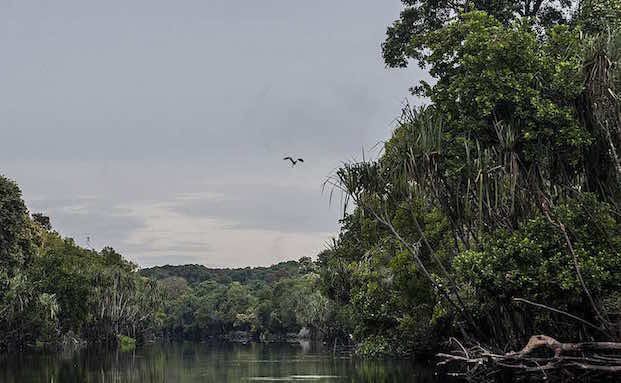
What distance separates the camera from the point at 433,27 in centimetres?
2812

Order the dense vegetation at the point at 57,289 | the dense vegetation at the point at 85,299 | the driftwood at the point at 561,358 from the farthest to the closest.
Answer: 1. the dense vegetation at the point at 85,299
2. the dense vegetation at the point at 57,289
3. the driftwood at the point at 561,358

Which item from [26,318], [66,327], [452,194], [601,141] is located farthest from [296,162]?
[66,327]

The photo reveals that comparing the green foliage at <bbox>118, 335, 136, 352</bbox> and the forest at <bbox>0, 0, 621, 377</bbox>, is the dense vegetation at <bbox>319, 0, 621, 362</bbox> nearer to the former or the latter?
the forest at <bbox>0, 0, 621, 377</bbox>

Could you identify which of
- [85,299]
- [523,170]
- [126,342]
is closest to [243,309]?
[126,342]

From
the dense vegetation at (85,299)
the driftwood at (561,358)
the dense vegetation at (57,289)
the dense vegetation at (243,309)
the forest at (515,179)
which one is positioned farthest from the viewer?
the dense vegetation at (243,309)

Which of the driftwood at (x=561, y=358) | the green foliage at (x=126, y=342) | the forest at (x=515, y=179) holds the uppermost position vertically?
the forest at (x=515, y=179)

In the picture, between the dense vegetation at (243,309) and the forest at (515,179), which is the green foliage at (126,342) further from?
the forest at (515,179)

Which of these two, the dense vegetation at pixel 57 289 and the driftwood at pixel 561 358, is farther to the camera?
the dense vegetation at pixel 57 289

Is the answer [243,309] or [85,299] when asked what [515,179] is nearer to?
[85,299]

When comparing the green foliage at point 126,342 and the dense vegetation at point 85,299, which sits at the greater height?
the dense vegetation at point 85,299

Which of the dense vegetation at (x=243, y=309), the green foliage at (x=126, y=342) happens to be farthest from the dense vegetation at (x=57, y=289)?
the dense vegetation at (x=243, y=309)

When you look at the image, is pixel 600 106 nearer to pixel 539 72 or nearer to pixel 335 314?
pixel 539 72

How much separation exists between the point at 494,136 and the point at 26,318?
51.9 m

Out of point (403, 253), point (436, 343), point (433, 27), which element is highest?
point (433, 27)
